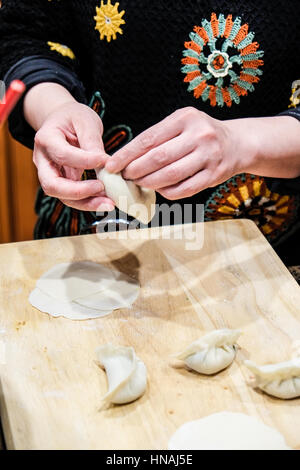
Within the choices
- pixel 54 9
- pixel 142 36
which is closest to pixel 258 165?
pixel 142 36

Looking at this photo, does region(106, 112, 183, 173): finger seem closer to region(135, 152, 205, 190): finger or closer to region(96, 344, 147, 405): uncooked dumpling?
region(135, 152, 205, 190): finger

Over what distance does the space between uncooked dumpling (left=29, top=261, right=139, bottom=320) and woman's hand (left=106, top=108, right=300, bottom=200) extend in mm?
232

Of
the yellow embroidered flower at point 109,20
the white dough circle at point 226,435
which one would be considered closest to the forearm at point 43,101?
the yellow embroidered flower at point 109,20

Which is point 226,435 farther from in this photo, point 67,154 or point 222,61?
point 222,61

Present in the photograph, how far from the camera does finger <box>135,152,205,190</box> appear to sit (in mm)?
875

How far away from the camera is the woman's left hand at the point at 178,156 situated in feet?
2.87

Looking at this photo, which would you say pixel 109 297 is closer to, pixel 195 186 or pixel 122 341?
pixel 122 341

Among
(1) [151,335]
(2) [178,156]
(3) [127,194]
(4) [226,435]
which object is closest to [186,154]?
(2) [178,156]

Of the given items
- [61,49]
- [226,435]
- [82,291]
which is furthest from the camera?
[61,49]

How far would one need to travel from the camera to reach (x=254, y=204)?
126cm

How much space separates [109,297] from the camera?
3.43 ft

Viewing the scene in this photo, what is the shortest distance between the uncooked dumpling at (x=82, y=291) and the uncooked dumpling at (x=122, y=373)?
12 cm

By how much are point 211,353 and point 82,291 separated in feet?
0.96

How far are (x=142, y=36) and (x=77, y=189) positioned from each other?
0.39m
